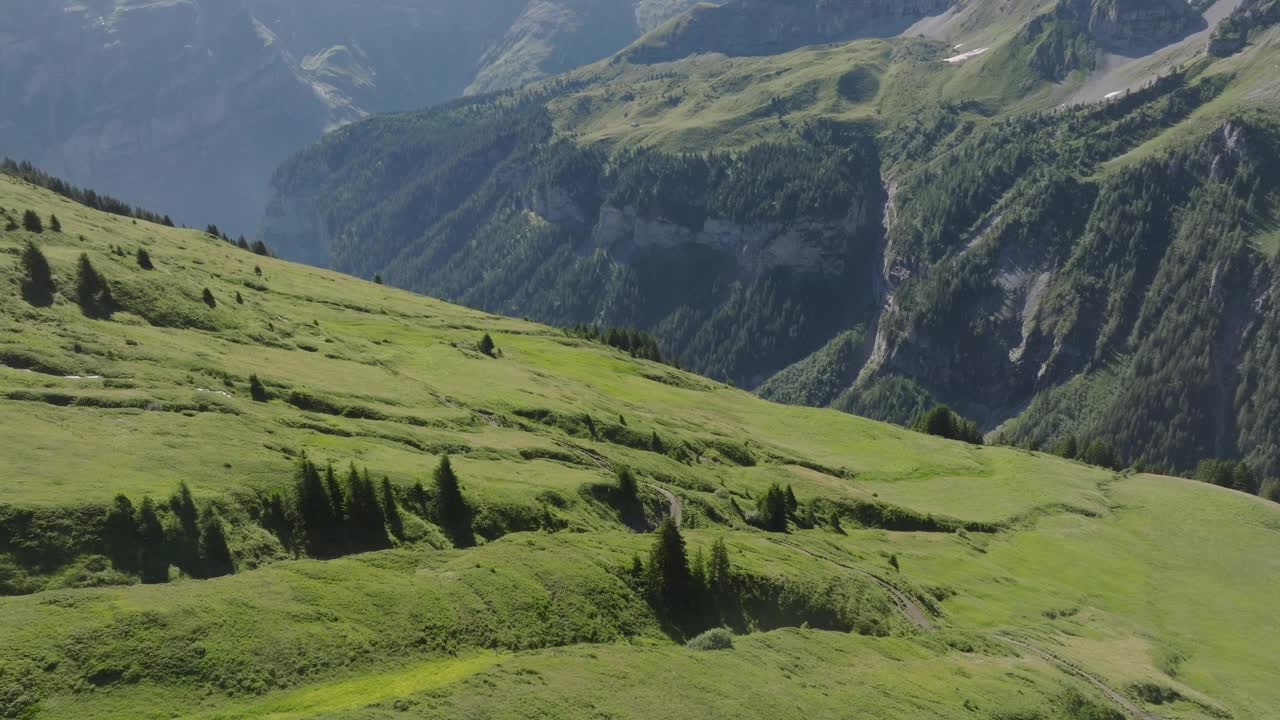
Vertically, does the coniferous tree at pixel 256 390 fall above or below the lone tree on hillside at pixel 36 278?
below

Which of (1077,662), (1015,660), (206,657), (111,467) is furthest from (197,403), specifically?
(1077,662)

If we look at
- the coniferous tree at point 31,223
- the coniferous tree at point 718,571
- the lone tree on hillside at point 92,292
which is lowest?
the coniferous tree at point 718,571

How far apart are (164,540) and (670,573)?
2725 cm

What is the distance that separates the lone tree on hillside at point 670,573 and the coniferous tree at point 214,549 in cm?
2294

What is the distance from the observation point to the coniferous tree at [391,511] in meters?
53.6

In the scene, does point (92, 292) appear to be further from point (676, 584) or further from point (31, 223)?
point (676, 584)

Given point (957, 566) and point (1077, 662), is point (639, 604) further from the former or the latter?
point (957, 566)

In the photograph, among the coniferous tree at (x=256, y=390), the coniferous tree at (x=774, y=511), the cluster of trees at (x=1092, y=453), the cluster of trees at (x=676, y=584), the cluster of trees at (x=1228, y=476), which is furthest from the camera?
the cluster of trees at (x=1092, y=453)

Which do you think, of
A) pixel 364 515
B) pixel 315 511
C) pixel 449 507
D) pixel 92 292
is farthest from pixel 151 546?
pixel 92 292

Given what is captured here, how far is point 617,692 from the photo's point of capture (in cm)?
4075

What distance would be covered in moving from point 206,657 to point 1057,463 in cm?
14180

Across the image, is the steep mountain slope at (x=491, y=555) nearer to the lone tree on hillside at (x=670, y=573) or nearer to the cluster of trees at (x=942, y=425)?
the lone tree on hillside at (x=670, y=573)

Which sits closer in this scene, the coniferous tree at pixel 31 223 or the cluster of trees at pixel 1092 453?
the coniferous tree at pixel 31 223

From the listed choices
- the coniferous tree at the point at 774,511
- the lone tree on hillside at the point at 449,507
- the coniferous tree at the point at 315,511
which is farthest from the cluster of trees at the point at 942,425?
the coniferous tree at the point at 315,511
